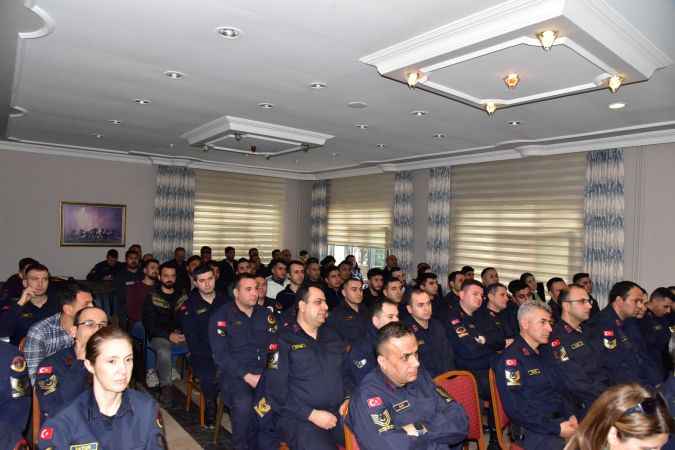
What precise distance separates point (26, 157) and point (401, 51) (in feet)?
25.7

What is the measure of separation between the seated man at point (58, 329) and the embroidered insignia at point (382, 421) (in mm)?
2214

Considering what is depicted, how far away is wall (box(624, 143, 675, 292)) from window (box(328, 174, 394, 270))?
181 inches

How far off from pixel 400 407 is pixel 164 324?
345 cm

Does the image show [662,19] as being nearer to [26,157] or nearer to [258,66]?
[258,66]

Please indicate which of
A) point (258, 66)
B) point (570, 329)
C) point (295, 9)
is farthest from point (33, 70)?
point (570, 329)

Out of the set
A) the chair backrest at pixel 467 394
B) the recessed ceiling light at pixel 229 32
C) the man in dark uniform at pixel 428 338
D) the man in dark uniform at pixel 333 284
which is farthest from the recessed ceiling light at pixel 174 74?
the chair backrest at pixel 467 394

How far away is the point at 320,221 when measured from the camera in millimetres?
12008

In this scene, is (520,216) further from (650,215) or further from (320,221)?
(320,221)

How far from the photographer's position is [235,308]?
161 inches

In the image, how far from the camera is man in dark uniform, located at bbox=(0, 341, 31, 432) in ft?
8.02

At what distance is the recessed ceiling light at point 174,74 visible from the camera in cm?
446

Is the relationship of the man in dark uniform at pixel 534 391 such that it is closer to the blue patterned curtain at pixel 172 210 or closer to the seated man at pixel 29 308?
the seated man at pixel 29 308

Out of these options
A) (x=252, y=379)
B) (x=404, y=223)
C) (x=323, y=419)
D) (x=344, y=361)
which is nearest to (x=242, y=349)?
(x=252, y=379)

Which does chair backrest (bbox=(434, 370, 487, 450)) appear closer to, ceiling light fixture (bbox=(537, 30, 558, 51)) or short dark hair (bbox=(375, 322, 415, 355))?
short dark hair (bbox=(375, 322, 415, 355))
